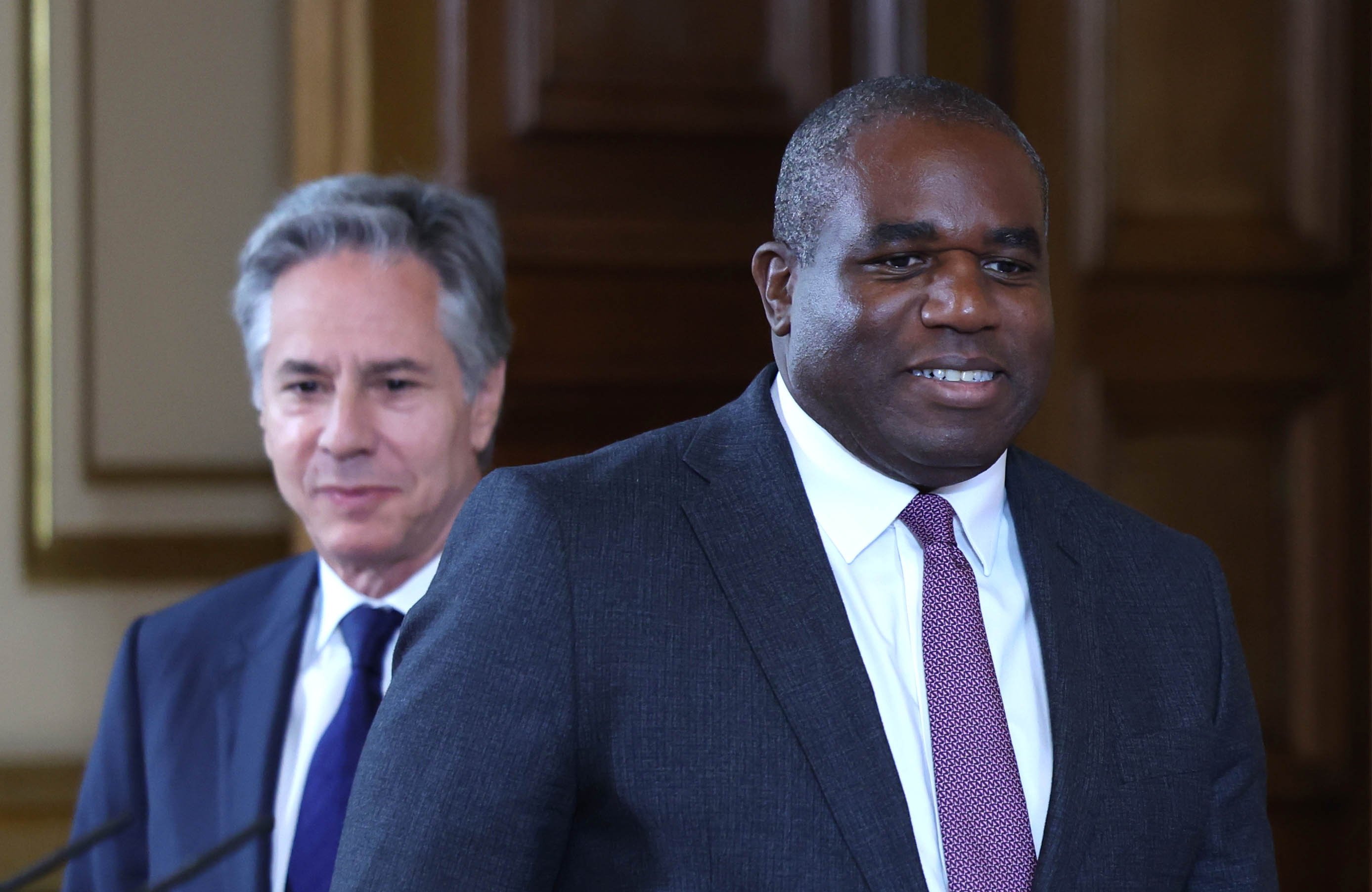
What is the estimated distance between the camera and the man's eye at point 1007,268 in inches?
41.1

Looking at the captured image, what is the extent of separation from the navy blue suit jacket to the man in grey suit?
520 mm

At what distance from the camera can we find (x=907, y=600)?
1088mm

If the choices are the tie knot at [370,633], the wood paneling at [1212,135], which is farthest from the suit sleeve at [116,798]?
the wood paneling at [1212,135]

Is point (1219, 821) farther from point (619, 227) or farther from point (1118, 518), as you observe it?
point (619, 227)

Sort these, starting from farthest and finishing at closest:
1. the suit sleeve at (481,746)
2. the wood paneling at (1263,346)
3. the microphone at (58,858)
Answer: the wood paneling at (1263,346) < the suit sleeve at (481,746) < the microphone at (58,858)

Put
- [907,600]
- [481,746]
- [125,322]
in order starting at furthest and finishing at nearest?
[125,322] < [907,600] < [481,746]

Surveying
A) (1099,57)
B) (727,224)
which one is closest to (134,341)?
(727,224)

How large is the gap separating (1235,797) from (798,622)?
1.32 feet

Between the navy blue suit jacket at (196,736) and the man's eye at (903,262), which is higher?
the man's eye at (903,262)

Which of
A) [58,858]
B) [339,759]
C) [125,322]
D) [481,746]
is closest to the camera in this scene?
[58,858]

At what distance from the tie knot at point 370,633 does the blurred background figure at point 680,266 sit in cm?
41

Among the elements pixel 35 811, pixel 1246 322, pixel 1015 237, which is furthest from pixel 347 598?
pixel 1246 322

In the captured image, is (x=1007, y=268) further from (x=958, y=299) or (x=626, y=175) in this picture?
(x=626, y=175)

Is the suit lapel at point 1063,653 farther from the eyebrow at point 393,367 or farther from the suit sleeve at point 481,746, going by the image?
the eyebrow at point 393,367
